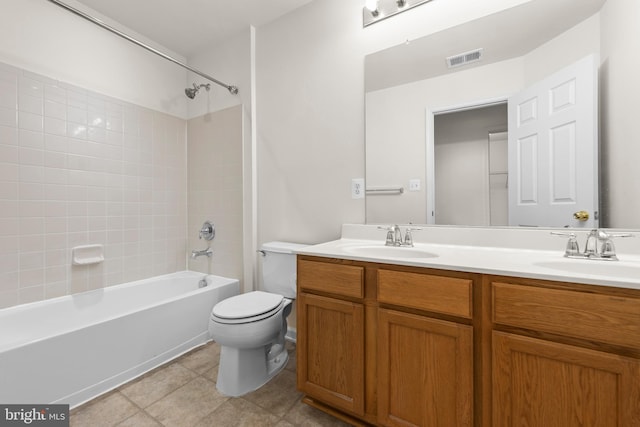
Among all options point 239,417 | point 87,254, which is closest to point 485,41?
point 239,417

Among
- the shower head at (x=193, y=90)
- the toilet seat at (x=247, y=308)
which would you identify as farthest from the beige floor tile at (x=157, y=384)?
the shower head at (x=193, y=90)

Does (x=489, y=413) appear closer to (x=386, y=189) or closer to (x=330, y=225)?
(x=386, y=189)

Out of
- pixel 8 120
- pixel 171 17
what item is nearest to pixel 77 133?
pixel 8 120

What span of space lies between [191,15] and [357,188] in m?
1.84

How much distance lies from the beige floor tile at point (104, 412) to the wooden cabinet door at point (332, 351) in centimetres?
87

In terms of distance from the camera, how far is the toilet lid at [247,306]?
1.43 m

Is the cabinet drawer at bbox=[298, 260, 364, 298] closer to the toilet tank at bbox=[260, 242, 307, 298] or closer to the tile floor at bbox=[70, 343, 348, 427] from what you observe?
the toilet tank at bbox=[260, 242, 307, 298]

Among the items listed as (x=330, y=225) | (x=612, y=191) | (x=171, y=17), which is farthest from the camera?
(x=171, y=17)

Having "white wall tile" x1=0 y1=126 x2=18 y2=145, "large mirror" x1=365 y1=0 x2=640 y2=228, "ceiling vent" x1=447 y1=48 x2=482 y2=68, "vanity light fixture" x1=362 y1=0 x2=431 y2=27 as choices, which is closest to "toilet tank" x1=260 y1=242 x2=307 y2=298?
"large mirror" x1=365 y1=0 x2=640 y2=228

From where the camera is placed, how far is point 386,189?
164cm

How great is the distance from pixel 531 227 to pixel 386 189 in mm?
739

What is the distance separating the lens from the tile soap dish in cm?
189

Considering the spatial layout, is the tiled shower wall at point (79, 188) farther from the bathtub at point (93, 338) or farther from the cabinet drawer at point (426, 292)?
the cabinet drawer at point (426, 292)

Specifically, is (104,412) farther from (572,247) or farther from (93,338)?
(572,247)
